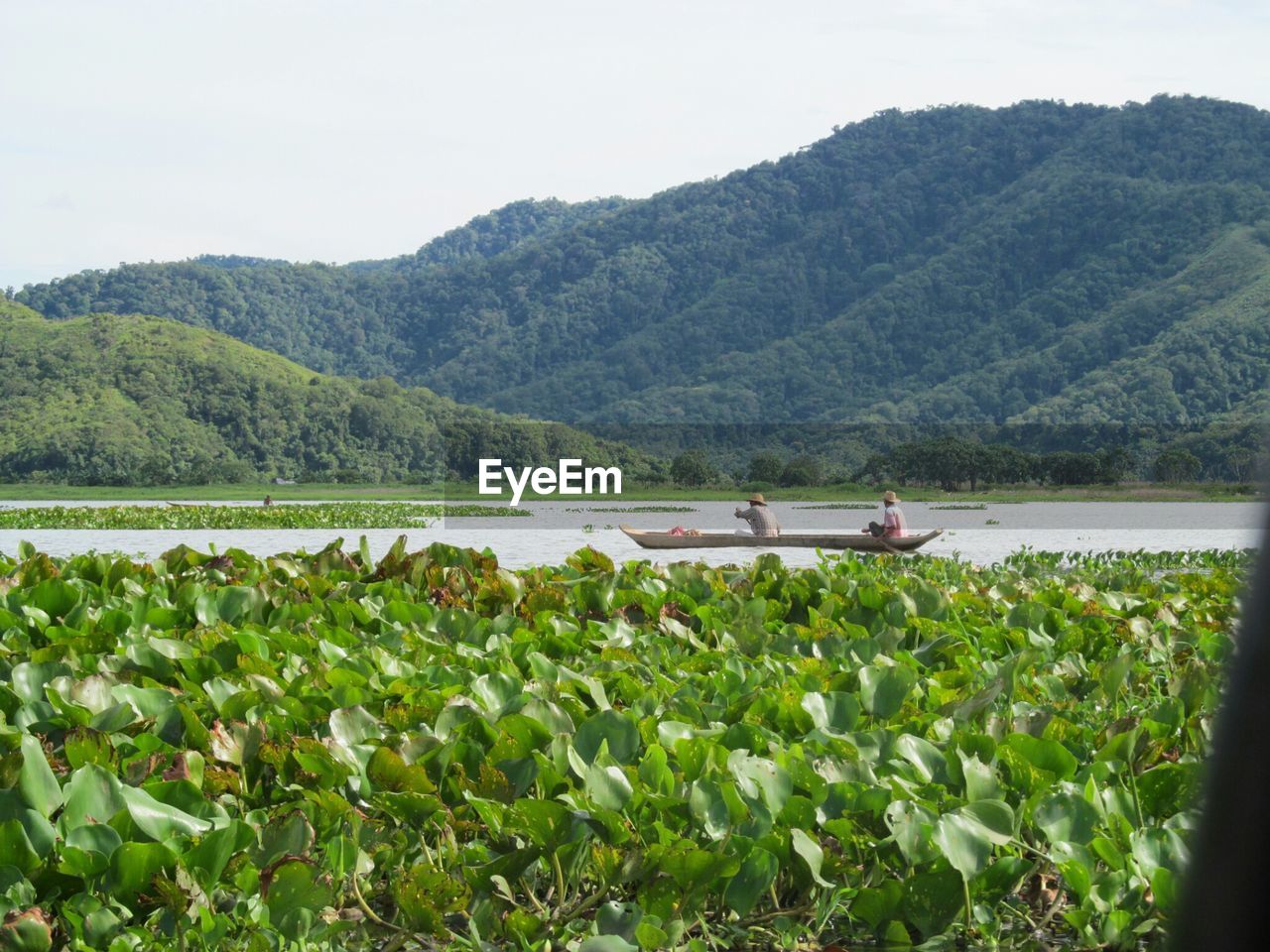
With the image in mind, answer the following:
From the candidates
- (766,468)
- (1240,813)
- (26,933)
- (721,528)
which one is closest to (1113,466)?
(766,468)

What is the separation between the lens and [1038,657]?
4070 mm

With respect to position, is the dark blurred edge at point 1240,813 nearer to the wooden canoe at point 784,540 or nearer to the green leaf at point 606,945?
the green leaf at point 606,945

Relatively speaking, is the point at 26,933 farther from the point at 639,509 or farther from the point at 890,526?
the point at 639,509

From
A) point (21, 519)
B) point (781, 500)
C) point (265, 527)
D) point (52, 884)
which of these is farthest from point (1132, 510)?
point (52, 884)

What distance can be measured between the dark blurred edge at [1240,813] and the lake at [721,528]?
462 inches

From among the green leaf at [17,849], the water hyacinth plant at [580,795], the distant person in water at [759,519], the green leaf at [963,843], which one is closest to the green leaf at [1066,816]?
the water hyacinth plant at [580,795]

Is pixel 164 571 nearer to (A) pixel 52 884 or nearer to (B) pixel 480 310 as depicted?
(A) pixel 52 884

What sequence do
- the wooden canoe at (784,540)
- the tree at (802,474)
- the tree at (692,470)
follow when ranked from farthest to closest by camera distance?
the tree at (692,470)
the tree at (802,474)
the wooden canoe at (784,540)

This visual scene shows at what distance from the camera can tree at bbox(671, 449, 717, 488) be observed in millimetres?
45625

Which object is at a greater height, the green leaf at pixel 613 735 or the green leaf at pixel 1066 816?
the green leaf at pixel 613 735

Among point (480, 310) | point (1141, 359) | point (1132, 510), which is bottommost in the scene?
point (1132, 510)

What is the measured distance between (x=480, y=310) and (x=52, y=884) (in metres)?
104

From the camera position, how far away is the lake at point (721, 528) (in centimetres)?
2194

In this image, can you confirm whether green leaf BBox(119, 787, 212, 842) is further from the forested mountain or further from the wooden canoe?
the forested mountain
